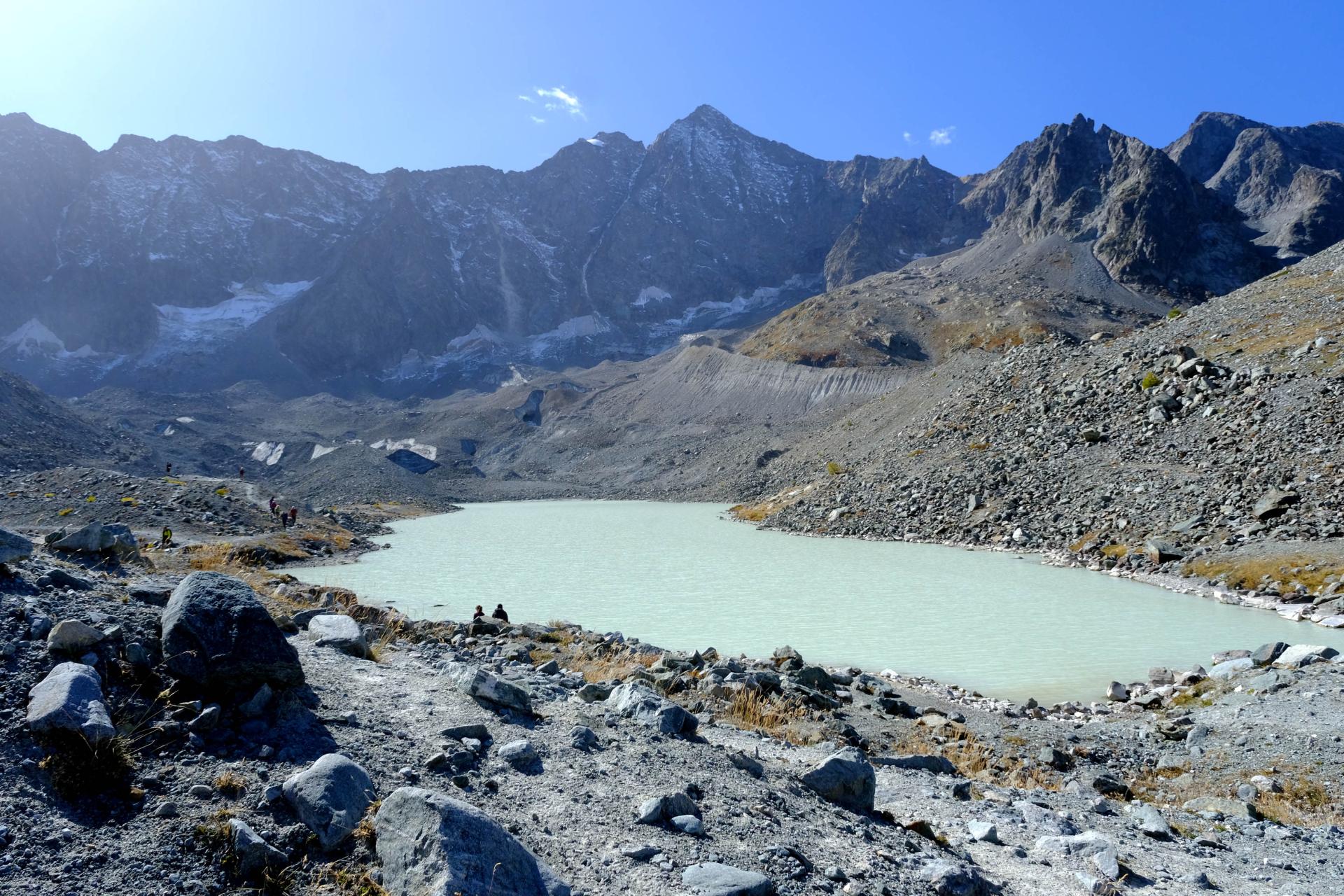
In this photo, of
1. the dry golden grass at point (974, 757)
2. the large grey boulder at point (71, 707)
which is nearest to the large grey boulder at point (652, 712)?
the dry golden grass at point (974, 757)

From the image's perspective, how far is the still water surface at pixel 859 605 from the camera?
17.0m

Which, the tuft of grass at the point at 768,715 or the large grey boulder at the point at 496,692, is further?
the tuft of grass at the point at 768,715

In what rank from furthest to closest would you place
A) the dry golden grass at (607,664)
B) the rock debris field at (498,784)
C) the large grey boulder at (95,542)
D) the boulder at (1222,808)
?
the large grey boulder at (95,542)
the dry golden grass at (607,664)
the boulder at (1222,808)
the rock debris field at (498,784)

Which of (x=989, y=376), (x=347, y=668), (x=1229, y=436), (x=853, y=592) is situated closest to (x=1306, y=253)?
(x=989, y=376)

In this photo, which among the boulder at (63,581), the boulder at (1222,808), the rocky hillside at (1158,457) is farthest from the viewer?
the rocky hillside at (1158,457)

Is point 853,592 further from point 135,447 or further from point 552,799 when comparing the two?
point 135,447

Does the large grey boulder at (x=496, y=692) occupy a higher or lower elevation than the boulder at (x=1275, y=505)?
lower

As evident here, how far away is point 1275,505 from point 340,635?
27.3 meters

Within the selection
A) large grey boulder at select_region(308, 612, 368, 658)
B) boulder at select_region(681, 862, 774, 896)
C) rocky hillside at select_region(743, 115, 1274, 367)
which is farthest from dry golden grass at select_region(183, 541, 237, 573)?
rocky hillside at select_region(743, 115, 1274, 367)

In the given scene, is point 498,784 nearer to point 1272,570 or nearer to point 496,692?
point 496,692

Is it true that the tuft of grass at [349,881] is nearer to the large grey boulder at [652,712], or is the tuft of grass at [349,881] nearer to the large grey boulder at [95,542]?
the large grey boulder at [652,712]

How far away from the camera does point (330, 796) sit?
4.79 meters

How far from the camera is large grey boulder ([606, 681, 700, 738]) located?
301 inches

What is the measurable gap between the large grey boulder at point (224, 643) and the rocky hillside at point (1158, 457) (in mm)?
22673
